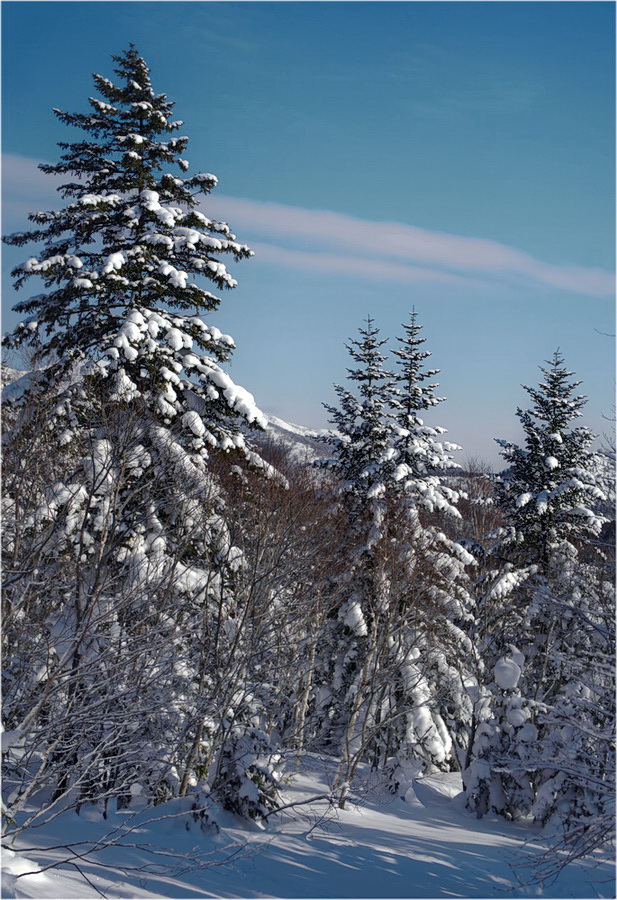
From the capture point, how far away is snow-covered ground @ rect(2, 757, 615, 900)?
11.6m

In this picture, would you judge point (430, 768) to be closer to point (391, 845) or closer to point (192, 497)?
point (391, 845)

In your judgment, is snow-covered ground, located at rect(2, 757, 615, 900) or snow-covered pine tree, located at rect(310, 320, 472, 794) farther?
snow-covered pine tree, located at rect(310, 320, 472, 794)

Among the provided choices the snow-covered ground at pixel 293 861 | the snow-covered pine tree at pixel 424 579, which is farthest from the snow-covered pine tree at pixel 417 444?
the snow-covered ground at pixel 293 861

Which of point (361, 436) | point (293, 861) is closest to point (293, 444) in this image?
point (361, 436)

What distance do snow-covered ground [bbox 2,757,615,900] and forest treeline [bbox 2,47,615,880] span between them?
0.87 meters

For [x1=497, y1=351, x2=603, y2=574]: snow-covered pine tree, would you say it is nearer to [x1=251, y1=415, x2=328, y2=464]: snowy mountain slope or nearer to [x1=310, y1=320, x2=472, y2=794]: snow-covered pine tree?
[x1=310, y1=320, x2=472, y2=794]: snow-covered pine tree

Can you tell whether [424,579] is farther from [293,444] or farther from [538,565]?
[293,444]

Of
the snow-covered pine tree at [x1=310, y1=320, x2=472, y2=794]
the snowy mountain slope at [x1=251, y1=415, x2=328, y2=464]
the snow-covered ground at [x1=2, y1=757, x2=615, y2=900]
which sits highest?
the snowy mountain slope at [x1=251, y1=415, x2=328, y2=464]

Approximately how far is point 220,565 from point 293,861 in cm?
690

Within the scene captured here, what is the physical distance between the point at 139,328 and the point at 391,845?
46.3ft

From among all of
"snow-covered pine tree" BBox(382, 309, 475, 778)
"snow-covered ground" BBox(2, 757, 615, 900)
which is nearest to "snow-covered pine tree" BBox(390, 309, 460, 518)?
"snow-covered pine tree" BBox(382, 309, 475, 778)

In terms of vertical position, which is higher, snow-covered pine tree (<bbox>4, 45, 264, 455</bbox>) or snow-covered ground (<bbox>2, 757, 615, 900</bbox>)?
snow-covered pine tree (<bbox>4, 45, 264, 455</bbox>)

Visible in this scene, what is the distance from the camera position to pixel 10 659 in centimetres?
1068

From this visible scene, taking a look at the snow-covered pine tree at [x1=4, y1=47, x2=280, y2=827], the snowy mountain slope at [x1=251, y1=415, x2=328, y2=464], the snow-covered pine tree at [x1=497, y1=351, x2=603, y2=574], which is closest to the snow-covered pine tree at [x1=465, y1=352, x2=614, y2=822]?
the snow-covered pine tree at [x1=497, y1=351, x2=603, y2=574]
